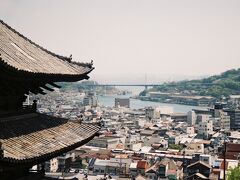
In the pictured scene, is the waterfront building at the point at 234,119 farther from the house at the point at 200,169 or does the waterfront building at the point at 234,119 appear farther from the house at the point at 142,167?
the house at the point at 200,169

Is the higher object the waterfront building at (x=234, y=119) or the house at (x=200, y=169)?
the waterfront building at (x=234, y=119)

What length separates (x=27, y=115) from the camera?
12844mm

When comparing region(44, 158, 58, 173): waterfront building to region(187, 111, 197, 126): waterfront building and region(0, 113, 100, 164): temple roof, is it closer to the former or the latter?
region(0, 113, 100, 164): temple roof

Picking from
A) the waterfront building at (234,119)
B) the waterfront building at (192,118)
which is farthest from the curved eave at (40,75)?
the waterfront building at (192,118)

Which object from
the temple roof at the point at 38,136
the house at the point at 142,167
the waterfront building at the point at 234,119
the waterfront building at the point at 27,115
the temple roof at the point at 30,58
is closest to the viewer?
the temple roof at the point at 38,136

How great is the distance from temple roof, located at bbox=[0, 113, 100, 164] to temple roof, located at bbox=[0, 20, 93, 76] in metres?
1.52

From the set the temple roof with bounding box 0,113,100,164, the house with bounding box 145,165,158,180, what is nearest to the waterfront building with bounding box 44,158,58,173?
the house with bounding box 145,165,158,180

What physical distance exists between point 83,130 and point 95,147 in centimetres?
9682

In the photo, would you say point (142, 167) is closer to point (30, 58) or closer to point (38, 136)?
point (30, 58)

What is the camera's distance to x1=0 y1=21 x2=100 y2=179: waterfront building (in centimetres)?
997

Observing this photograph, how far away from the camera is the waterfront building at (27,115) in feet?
32.7

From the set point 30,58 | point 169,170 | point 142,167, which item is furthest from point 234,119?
point 30,58

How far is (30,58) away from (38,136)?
8.65 feet

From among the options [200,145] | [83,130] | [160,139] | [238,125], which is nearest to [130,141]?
[160,139]
